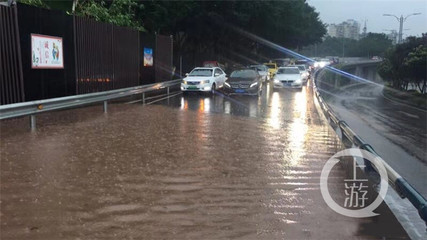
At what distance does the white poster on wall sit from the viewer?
43.1ft

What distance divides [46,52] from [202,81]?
994 centimetres

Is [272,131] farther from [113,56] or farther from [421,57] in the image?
[421,57]

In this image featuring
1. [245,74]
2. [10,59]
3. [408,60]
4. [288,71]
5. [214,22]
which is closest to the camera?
[10,59]

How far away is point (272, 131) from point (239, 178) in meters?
4.94

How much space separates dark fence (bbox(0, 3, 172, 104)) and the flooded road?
4.83ft

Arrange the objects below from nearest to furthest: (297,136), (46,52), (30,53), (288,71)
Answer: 1. (297,136)
2. (30,53)
3. (46,52)
4. (288,71)

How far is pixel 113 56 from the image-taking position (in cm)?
1920

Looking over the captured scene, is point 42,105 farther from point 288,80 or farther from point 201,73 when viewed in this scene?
point 288,80

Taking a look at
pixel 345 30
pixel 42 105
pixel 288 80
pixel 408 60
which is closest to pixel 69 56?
pixel 42 105

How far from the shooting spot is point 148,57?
23.8 m

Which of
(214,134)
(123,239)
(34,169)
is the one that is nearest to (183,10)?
(214,134)

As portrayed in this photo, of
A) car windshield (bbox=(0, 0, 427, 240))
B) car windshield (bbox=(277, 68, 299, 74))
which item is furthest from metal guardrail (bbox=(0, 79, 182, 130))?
car windshield (bbox=(277, 68, 299, 74))

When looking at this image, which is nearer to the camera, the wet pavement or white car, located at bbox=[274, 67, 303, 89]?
the wet pavement

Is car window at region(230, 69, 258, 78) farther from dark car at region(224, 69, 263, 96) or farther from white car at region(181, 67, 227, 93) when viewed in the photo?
white car at region(181, 67, 227, 93)
